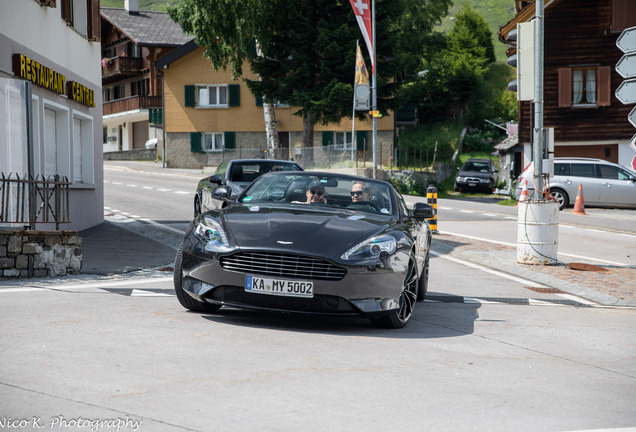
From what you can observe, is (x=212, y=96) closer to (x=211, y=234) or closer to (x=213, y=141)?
(x=213, y=141)

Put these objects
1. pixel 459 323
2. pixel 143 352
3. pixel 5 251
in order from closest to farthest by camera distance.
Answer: pixel 143 352
pixel 459 323
pixel 5 251

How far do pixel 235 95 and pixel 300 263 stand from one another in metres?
48.4

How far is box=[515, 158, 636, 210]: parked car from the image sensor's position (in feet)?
91.6

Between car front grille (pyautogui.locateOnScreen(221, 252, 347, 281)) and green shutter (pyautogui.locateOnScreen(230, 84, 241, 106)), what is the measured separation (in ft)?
158

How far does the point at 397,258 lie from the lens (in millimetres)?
A: 7121

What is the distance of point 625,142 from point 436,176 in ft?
37.9

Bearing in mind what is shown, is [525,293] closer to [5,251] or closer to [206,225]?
[206,225]

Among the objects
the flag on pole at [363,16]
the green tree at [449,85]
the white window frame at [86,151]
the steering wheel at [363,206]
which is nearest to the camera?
the steering wheel at [363,206]

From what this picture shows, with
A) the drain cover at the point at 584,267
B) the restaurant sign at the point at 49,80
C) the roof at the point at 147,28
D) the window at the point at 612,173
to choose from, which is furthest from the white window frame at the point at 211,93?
the drain cover at the point at 584,267

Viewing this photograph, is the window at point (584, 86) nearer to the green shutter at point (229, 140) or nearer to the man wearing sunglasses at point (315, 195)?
the green shutter at point (229, 140)

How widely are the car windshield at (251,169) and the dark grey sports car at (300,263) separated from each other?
28.8 feet

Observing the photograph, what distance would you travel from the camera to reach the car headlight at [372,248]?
6.84 m

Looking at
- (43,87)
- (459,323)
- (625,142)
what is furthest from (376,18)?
(459,323)

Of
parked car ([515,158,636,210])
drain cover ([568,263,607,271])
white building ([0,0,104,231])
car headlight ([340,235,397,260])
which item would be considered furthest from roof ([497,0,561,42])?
car headlight ([340,235,397,260])
